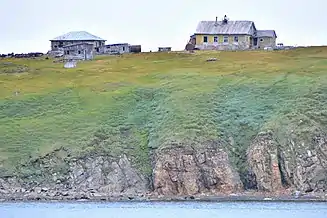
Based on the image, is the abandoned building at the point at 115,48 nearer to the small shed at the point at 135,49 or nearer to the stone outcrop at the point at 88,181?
the small shed at the point at 135,49

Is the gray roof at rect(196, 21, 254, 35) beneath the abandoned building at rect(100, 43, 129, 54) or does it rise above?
above

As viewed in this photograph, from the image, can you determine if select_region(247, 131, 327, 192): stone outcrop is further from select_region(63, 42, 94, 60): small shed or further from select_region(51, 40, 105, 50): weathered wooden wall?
select_region(51, 40, 105, 50): weathered wooden wall

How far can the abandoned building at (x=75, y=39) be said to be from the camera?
166875 millimetres

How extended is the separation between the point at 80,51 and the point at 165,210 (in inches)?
2521

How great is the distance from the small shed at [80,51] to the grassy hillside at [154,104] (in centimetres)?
1361

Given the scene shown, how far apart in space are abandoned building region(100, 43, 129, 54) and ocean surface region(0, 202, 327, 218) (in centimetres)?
6303

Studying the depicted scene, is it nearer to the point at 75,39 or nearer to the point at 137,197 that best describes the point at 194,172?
the point at 137,197

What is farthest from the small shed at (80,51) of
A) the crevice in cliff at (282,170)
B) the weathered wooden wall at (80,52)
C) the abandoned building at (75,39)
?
the crevice in cliff at (282,170)

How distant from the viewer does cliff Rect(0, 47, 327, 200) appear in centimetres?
10538

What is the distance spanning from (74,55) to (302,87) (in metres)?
45.0

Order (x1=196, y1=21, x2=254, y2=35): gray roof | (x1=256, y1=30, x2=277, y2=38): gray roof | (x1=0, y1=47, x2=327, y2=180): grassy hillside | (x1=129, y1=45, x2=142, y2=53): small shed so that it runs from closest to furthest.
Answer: (x1=0, y1=47, x2=327, y2=180): grassy hillside < (x1=196, y1=21, x2=254, y2=35): gray roof < (x1=256, y1=30, x2=277, y2=38): gray roof < (x1=129, y1=45, x2=142, y2=53): small shed

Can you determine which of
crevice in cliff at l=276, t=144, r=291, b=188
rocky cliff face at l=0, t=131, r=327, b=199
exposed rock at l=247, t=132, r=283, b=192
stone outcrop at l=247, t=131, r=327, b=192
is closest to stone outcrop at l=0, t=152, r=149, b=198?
rocky cliff face at l=0, t=131, r=327, b=199

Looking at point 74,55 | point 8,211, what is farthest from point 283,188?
point 74,55

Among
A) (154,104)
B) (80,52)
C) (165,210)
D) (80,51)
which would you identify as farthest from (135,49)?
(165,210)
